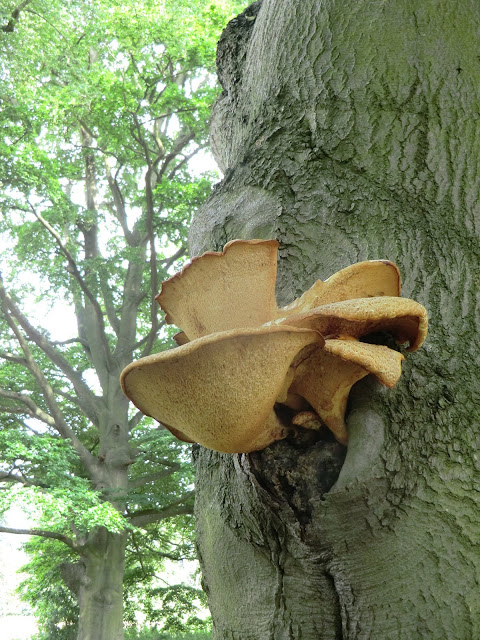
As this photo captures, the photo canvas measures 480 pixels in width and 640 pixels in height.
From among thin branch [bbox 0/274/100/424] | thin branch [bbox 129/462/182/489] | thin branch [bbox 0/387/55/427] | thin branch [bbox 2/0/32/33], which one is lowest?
thin branch [bbox 129/462/182/489]

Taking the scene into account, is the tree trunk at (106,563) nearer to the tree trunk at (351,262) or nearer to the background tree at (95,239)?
the background tree at (95,239)

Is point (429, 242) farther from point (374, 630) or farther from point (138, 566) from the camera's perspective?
point (138, 566)

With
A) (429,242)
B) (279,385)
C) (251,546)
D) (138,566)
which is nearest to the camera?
(279,385)

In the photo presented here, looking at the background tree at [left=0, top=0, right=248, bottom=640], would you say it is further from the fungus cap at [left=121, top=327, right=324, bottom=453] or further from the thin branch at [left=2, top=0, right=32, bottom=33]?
the fungus cap at [left=121, top=327, right=324, bottom=453]

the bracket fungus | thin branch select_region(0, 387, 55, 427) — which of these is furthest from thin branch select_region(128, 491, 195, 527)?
the bracket fungus

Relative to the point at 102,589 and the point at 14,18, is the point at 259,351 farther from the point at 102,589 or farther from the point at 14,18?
the point at 14,18

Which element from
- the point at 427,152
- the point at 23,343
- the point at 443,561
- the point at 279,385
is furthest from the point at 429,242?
the point at 23,343
